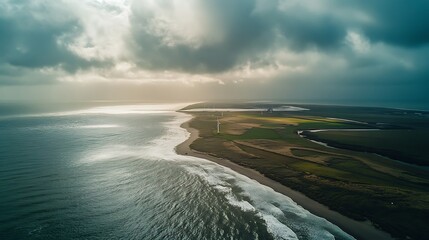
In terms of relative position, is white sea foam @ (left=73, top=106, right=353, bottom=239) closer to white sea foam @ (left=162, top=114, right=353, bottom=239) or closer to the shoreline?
A: white sea foam @ (left=162, top=114, right=353, bottom=239)

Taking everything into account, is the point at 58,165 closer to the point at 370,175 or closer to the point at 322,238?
the point at 322,238

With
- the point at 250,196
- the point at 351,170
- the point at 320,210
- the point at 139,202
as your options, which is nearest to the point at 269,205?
the point at 250,196

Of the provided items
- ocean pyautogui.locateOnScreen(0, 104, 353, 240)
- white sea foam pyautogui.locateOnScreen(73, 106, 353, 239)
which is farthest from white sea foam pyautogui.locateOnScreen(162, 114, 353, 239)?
ocean pyautogui.locateOnScreen(0, 104, 353, 240)

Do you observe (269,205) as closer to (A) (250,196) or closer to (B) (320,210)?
(A) (250,196)

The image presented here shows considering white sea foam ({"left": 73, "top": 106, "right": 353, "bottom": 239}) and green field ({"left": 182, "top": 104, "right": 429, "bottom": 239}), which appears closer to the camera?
white sea foam ({"left": 73, "top": 106, "right": 353, "bottom": 239})

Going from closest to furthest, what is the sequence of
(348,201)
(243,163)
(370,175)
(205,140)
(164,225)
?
1. (164,225)
2. (348,201)
3. (370,175)
4. (243,163)
5. (205,140)

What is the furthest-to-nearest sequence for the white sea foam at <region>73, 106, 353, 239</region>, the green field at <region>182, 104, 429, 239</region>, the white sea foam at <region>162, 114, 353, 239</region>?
1. the green field at <region>182, 104, 429, 239</region>
2. the white sea foam at <region>73, 106, 353, 239</region>
3. the white sea foam at <region>162, 114, 353, 239</region>

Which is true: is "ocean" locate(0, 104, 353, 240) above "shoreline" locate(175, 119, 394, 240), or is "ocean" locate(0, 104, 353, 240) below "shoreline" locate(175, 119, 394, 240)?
above

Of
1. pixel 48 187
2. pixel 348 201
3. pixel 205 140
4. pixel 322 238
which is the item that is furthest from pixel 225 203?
pixel 205 140

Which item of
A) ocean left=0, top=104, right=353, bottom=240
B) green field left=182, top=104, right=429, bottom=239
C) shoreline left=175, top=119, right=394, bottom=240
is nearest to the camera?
ocean left=0, top=104, right=353, bottom=240
